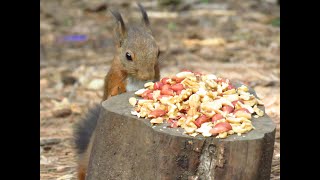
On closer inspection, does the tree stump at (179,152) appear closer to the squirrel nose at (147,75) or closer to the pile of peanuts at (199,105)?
the pile of peanuts at (199,105)

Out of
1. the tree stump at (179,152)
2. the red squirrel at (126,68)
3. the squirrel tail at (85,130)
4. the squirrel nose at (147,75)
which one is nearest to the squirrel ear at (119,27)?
the red squirrel at (126,68)

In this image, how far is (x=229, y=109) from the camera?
3.74 m

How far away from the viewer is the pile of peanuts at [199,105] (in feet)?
11.7

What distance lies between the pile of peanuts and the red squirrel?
0.52m

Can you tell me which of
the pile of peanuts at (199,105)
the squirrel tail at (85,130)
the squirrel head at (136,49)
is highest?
the squirrel head at (136,49)

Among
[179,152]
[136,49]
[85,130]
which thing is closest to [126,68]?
[136,49]

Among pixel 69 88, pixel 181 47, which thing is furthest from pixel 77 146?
pixel 181 47

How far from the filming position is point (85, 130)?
479 cm

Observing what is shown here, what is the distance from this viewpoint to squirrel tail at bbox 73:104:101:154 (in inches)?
187

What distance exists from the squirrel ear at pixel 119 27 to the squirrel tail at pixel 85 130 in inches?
18.6

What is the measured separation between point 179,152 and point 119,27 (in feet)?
4.89

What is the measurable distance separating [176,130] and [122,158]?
36 cm

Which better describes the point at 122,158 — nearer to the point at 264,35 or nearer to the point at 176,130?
the point at 176,130

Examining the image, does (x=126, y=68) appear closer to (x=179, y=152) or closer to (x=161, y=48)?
(x=179, y=152)
